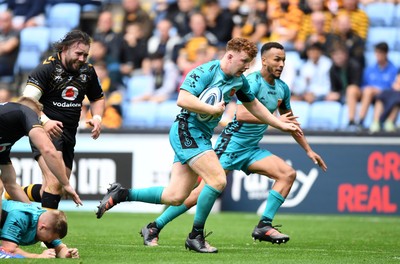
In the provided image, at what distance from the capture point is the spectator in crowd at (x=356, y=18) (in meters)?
20.0

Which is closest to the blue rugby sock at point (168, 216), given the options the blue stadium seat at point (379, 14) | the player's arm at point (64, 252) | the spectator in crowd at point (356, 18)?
the player's arm at point (64, 252)

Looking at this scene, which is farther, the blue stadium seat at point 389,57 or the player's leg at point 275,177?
the blue stadium seat at point 389,57

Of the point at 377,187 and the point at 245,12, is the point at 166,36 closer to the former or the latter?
the point at 245,12

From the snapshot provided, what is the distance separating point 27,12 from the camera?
22.1m

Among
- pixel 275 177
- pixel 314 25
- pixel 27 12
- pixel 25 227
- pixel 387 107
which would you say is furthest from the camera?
pixel 27 12

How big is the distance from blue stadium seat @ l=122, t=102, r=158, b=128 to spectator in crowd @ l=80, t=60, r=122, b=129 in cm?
25

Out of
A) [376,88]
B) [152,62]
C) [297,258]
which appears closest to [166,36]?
[152,62]

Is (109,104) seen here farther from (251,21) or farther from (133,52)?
(251,21)

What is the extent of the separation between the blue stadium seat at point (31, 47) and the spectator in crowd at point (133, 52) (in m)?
1.79

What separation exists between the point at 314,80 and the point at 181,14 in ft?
12.2

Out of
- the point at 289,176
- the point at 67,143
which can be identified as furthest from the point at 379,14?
the point at 67,143

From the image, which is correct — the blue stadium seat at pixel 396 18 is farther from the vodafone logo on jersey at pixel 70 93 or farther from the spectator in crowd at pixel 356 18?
the vodafone logo on jersey at pixel 70 93

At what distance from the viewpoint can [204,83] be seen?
9.88m

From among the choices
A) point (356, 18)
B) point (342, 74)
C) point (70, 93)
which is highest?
point (356, 18)
